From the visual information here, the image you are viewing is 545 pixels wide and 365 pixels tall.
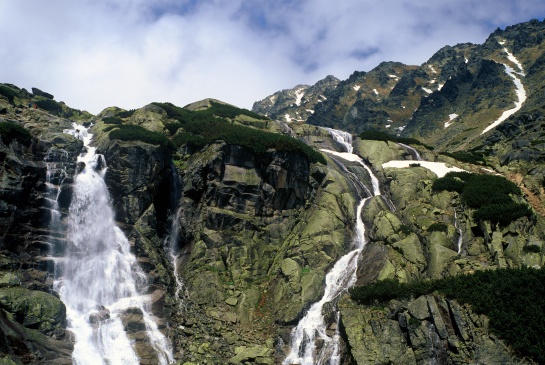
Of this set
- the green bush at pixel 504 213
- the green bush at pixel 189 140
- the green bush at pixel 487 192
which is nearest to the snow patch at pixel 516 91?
the green bush at pixel 487 192

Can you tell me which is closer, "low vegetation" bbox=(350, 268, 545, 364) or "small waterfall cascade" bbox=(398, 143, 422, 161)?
"low vegetation" bbox=(350, 268, 545, 364)

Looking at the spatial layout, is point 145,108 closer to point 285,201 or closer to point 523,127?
point 285,201

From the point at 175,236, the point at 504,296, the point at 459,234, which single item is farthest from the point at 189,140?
the point at 504,296

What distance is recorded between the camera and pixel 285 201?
131 feet

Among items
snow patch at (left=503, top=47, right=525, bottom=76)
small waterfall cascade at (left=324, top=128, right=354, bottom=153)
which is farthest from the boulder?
snow patch at (left=503, top=47, right=525, bottom=76)

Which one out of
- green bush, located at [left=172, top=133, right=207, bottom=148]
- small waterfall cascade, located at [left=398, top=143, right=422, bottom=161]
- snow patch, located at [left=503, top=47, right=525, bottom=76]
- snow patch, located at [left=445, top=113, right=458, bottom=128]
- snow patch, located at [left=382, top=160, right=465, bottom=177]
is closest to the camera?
green bush, located at [left=172, top=133, right=207, bottom=148]

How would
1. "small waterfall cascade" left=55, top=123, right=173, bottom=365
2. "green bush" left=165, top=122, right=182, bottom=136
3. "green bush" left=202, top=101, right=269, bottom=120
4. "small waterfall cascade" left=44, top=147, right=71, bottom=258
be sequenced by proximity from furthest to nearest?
"green bush" left=202, top=101, right=269, bottom=120 → "green bush" left=165, top=122, right=182, bottom=136 → "small waterfall cascade" left=44, top=147, right=71, bottom=258 → "small waterfall cascade" left=55, top=123, right=173, bottom=365

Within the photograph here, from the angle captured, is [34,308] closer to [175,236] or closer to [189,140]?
[175,236]

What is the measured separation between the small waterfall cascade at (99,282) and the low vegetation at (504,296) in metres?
16.8

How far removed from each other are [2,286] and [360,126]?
127 meters

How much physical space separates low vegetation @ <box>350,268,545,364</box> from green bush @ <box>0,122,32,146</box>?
31.7 m

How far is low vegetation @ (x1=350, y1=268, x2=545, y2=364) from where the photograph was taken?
818 inches

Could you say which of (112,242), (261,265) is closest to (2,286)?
(112,242)

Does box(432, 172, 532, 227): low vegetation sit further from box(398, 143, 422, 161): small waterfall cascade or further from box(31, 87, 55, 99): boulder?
box(31, 87, 55, 99): boulder
